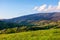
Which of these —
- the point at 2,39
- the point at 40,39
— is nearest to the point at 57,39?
the point at 40,39

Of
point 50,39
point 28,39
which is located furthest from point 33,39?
point 50,39

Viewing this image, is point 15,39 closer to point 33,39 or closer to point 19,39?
point 19,39

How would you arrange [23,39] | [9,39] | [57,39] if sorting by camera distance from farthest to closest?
[9,39]
[23,39]
[57,39]

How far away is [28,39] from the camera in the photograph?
182 ft

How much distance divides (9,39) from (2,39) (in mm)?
2623

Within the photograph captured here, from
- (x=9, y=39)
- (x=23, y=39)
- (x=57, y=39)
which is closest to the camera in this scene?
(x=57, y=39)

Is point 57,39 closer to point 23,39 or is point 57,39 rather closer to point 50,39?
point 50,39

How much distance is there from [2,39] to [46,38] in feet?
54.5

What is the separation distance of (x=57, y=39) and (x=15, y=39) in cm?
1462

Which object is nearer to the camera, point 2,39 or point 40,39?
point 40,39

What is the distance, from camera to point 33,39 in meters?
55.1

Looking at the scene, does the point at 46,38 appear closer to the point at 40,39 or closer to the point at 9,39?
the point at 40,39

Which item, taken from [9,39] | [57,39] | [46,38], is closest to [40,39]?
[46,38]

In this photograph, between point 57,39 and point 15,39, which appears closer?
point 57,39
